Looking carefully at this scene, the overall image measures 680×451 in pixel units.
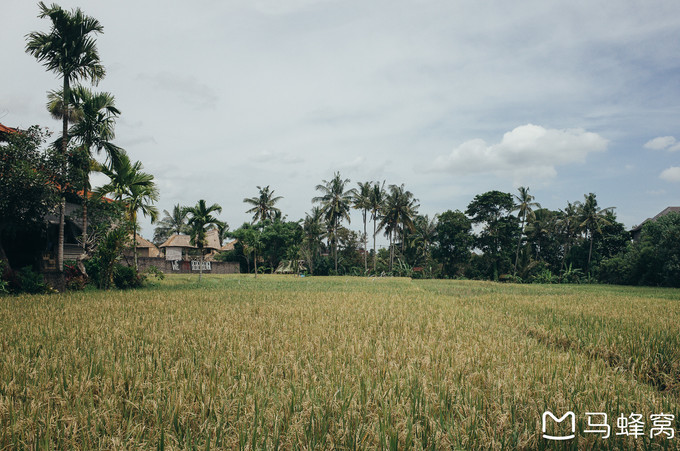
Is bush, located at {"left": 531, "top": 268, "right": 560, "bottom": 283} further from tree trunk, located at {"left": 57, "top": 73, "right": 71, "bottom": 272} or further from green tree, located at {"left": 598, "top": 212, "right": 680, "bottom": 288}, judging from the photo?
tree trunk, located at {"left": 57, "top": 73, "right": 71, "bottom": 272}

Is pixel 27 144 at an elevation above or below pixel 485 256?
above

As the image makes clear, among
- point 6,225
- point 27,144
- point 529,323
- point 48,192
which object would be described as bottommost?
point 529,323

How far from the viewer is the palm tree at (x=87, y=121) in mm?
15727

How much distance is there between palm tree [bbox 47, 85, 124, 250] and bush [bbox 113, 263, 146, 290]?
1.91 meters

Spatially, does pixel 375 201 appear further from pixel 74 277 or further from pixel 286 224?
pixel 74 277

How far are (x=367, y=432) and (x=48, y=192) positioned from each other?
15464mm

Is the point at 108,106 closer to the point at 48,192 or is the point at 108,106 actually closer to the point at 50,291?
the point at 48,192

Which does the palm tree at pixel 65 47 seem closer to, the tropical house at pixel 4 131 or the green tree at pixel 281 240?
the tropical house at pixel 4 131

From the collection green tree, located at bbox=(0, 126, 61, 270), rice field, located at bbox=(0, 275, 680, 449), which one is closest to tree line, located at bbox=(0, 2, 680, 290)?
green tree, located at bbox=(0, 126, 61, 270)

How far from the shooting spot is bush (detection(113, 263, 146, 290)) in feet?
57.5

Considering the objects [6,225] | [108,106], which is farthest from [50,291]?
[108,106]

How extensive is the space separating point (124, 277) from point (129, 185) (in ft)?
18.6

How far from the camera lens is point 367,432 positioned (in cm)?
266

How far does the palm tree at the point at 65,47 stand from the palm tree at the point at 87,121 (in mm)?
382
